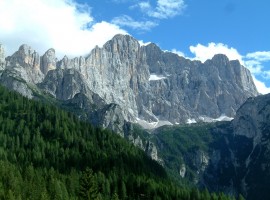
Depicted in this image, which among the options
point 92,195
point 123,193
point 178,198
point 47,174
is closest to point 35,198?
point 92,195

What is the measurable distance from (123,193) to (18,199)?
8035 cm

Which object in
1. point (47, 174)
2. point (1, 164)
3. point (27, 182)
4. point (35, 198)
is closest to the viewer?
point (35, 198)

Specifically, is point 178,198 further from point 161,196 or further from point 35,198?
point 35,198

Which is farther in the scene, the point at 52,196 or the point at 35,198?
the point at 52,196

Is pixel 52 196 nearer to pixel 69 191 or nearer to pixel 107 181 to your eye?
pixel 69 191

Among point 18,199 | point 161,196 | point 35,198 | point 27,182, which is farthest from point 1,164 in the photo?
point 161,196

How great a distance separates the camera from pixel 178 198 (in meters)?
199

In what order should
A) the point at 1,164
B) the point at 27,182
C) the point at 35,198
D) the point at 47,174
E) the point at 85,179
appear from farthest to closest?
the point at 47,174
the point at 1,164
the point at 27,182
the point at 35,198
the point at 85,179

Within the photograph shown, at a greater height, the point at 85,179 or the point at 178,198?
the point at 85,179

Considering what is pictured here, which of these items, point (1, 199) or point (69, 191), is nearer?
point (1, 199)

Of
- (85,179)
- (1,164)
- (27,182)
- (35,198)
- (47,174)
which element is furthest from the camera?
(47,174)

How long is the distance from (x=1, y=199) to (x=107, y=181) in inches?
3046

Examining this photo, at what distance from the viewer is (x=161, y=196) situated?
655ft

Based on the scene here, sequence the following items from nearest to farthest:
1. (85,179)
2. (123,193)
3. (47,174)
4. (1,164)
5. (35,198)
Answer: (85,179), (35,198), (1,164), (47,174), (123,193)
